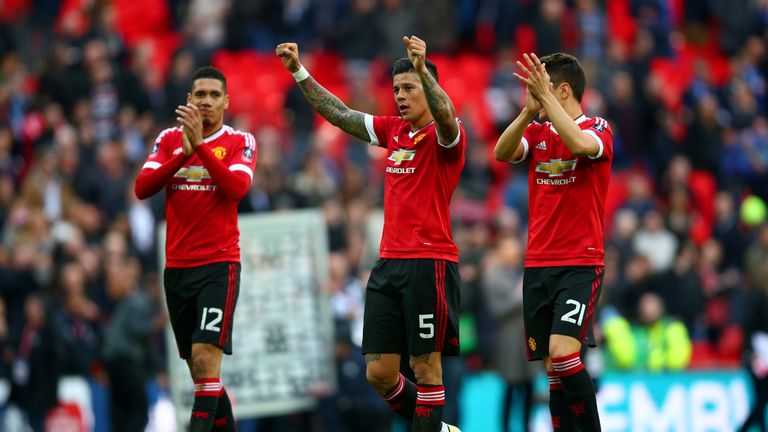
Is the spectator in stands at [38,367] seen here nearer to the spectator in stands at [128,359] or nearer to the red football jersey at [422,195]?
the spectator in stands at [128,359]

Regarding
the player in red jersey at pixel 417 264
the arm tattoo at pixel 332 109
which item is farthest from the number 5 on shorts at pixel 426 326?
the arm tattoo at pixel 332 109

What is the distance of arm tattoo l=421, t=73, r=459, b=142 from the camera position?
382 inches

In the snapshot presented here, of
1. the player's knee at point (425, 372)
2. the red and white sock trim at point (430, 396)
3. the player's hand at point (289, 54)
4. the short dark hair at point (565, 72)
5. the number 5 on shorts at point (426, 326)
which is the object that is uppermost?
the player's hand at point (289, 54)

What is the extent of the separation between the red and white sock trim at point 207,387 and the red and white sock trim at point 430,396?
155cm

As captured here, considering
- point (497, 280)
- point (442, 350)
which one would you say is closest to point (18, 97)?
point (497, 280)

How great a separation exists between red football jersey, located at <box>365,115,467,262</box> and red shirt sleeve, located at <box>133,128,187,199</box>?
164 centimetres

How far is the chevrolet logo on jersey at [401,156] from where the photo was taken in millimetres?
10234

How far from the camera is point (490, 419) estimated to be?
55.9 ft

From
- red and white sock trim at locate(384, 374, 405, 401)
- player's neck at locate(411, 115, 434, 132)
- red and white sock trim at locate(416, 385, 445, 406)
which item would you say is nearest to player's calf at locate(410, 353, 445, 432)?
red and white sock trim at locate(416, 385, 445, 406)

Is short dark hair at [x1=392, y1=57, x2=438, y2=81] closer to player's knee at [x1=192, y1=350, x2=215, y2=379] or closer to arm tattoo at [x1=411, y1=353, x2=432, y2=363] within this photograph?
arm tattoo at [x1=411, y1=353, x2=432, y2=363]

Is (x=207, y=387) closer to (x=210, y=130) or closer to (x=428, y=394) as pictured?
(x=428, y=394)

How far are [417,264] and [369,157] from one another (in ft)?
41.3

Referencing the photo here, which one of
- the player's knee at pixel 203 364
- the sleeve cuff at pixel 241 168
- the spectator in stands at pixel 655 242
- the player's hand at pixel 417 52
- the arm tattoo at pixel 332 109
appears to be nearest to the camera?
the player's hand at pixel 417 52

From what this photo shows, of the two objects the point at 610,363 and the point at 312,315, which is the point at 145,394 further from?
the point at 610,363
